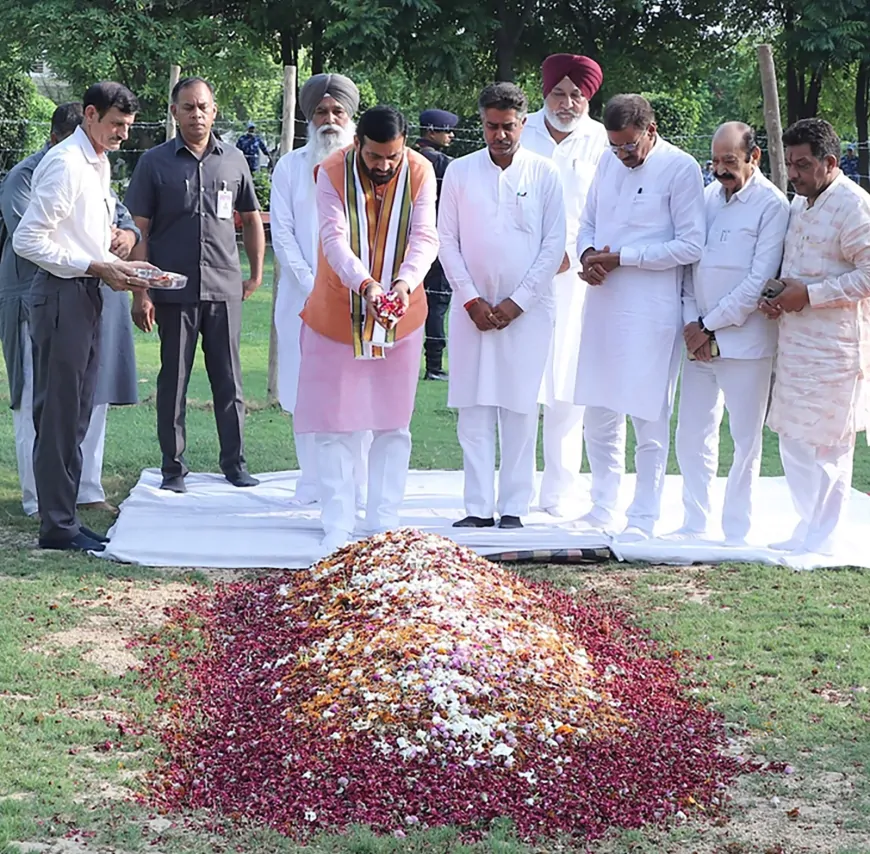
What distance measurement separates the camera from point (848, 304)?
643 centimetres

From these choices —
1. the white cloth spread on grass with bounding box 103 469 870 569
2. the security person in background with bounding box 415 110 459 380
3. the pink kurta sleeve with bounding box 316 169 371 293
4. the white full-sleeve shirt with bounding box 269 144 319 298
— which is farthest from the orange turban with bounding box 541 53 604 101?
the security person in background with bounding box 415 110 459 380

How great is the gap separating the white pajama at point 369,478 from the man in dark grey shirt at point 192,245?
1342 mm

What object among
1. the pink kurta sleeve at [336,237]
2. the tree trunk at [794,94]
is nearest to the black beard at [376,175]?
the pink kurta sleeve at [336,237]

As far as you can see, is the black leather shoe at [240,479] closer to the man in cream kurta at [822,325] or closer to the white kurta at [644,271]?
the white kurta at [644,271]

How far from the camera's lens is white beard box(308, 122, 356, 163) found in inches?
Answer: 295

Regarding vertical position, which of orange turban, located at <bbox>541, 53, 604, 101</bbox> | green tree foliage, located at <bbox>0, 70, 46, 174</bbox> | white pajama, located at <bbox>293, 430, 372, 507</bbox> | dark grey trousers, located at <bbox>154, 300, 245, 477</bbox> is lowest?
white pajama, located at <bbox>293, 430, 372, 507</bbox>

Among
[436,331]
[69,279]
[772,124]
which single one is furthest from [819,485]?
[436,331]

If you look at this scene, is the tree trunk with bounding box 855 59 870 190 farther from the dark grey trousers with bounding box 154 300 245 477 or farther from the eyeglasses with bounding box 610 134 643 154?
the dark grey trousers with bounding box 154 300 245 477

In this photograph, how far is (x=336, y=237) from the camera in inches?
257

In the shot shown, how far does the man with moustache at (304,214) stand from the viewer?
7512 mm

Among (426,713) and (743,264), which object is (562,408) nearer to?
(743,264)

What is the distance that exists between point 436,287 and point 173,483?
5.54m

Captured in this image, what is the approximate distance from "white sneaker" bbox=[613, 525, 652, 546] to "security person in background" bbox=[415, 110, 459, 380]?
5.39m

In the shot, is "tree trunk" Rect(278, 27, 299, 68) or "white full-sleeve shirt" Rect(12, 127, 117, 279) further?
"tree trunk" Rect(278, 27, 299, 68)
